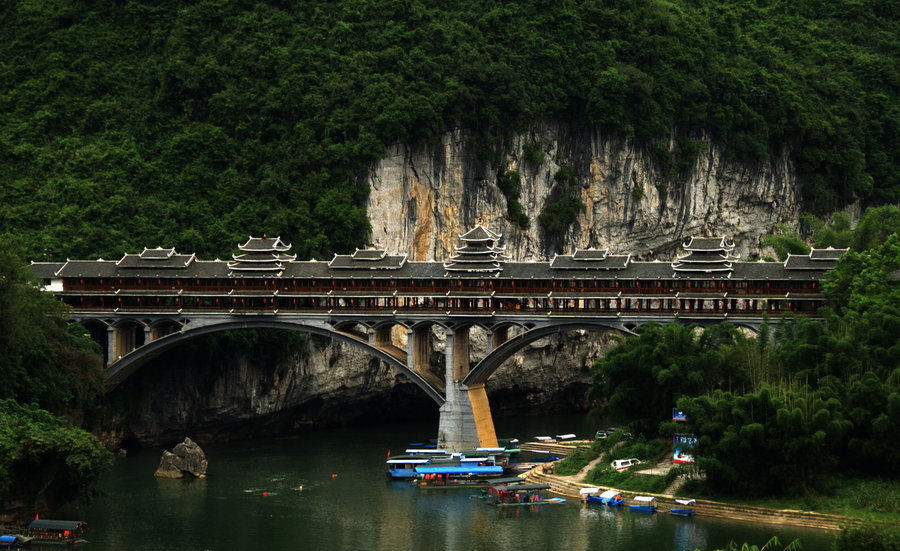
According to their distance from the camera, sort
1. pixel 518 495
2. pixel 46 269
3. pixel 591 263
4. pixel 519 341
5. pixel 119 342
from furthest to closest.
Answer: pixel 46 269
pixel 119 342
pixel 591 263
pixel 519 341
pixel 518 495

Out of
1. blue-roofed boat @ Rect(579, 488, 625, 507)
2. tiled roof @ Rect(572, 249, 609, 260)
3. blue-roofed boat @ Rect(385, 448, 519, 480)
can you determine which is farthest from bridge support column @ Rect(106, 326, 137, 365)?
blue-roofed boat @ Rect(579, 488, 625, 507)

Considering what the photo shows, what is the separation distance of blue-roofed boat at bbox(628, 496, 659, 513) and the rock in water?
19.6 meters

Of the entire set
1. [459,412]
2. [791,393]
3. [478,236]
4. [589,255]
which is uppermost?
[478,236]

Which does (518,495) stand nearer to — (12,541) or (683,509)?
(683,509)

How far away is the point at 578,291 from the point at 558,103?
26.2 metres

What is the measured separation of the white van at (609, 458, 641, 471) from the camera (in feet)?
223

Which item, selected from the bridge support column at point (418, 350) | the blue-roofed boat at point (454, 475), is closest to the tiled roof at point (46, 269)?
the bridge support column at point (418, 350)

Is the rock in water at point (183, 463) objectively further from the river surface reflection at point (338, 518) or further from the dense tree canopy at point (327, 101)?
the dense tree canopy at point (327, 101)

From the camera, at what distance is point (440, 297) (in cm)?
7738

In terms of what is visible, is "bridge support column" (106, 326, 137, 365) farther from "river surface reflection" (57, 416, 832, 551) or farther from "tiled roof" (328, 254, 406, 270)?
"tiled roof" (328, 254, 406, 270)

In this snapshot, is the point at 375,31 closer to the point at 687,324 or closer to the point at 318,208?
the point at 318,208

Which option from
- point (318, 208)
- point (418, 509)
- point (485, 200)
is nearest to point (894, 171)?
point (485, 200)

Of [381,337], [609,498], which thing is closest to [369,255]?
[381,337]

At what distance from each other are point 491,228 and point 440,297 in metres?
19.3
